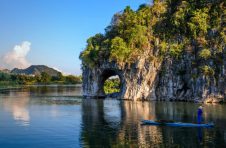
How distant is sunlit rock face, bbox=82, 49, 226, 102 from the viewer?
99.7m

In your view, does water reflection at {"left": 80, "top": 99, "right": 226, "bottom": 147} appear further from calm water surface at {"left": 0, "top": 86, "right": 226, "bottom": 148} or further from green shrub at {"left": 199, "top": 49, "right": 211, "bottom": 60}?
green shrub at {"left": 199, "top": 49, "right": 211, "bottom": 60}

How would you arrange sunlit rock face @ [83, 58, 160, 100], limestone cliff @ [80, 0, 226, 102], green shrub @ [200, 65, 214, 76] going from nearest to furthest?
green shrub @ [200, 65, 214, 76] < limestone cliff @ [80, 0, 226, 102] < sunlit rock face @ [83, 58, 160, 100]

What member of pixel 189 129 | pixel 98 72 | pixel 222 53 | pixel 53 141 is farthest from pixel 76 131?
pixel 98 72

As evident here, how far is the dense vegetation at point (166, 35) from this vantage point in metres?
99.4

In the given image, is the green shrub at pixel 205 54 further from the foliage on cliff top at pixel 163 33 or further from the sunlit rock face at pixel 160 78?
the sunlit rock face at pixel 160 78

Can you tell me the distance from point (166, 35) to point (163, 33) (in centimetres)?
133

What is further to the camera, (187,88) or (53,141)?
(187,88)

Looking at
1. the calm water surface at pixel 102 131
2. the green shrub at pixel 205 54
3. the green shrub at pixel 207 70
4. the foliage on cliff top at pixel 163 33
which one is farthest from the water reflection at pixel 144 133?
the foliage on cliff top at pixel 163 33

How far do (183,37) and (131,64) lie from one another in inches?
672

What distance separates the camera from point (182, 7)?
363 ft

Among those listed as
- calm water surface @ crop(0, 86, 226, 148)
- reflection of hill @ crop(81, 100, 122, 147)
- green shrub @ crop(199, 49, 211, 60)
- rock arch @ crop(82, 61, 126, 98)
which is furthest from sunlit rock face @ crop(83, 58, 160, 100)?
reflection of hill @ crop(81, 100, 122, 147)

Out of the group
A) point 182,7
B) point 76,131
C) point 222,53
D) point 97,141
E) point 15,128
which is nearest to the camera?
point 97,141

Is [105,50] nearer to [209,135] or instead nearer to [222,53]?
[222,53]

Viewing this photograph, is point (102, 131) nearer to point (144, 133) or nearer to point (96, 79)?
point (144, 133)
